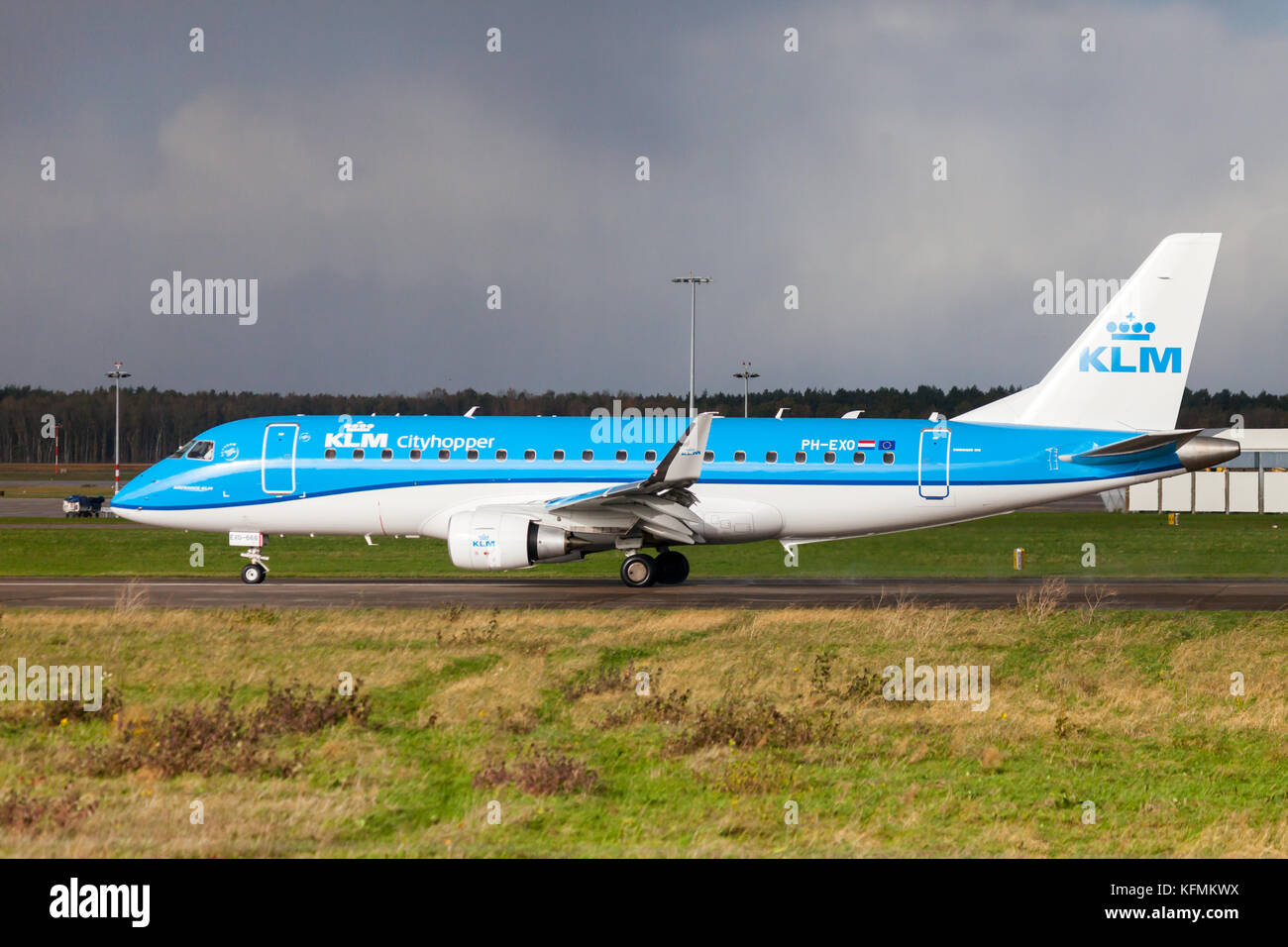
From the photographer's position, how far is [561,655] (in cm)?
2064

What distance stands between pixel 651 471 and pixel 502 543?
5059 mm

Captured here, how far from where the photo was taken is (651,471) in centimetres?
3297

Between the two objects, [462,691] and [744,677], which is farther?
[744,677]

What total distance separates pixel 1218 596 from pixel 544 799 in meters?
25.0

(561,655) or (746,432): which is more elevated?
(746,432)

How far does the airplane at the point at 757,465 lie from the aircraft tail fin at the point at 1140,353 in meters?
0.04

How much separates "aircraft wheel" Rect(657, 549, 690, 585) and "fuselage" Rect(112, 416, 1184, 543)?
1.70 meters

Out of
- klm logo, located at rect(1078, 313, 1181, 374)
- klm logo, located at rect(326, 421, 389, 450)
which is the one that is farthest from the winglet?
klm logo, located at rect(1078, 313, 1181, 374)

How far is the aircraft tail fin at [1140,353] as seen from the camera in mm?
32844

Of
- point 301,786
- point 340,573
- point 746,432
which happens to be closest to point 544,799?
point 301,786

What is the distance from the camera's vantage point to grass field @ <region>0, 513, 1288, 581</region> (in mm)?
40875

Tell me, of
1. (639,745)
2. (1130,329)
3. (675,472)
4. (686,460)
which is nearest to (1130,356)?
(1130,329)

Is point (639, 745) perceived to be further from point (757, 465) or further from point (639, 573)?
point (757, 465)
